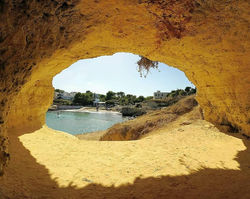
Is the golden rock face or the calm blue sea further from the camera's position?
the calm blue sea

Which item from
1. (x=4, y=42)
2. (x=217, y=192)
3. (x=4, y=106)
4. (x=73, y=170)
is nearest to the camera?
(x=4, y=42)

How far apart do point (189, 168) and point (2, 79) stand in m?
4.40

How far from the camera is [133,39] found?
164 inches

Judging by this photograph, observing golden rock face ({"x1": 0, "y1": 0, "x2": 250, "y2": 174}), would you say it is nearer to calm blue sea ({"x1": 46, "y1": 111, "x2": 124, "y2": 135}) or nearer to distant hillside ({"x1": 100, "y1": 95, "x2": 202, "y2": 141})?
distant hillside ({"x1": 100, "y1": 95, "x2": 202, "y2": 141})

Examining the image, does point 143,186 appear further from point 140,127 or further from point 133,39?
point 140,127

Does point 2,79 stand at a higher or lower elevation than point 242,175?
higher

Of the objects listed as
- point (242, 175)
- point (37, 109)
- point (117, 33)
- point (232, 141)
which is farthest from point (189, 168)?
point (37, 109)

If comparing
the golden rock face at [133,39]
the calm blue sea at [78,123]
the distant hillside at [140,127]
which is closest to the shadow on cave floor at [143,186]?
the golden rock face at [133,39]

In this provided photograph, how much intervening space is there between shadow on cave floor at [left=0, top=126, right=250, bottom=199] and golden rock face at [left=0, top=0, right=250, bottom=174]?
1.08m

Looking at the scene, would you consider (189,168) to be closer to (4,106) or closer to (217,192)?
(217,192)

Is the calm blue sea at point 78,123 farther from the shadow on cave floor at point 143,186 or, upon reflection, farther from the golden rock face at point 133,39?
the shadow on cave floor at point 143,186

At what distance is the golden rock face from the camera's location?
6.75 ft

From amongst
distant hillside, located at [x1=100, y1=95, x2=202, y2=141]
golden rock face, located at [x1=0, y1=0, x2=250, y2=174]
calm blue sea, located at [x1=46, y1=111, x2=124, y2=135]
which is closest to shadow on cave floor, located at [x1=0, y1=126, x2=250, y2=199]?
golden rock face, located at [x1=0, y1=0, x2=250, y2=174]

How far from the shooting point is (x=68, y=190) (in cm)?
286
